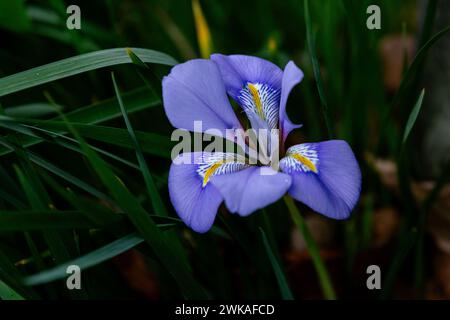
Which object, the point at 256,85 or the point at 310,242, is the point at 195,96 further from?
the point at 310,242

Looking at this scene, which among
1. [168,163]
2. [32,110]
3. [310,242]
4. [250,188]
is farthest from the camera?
[168,163]

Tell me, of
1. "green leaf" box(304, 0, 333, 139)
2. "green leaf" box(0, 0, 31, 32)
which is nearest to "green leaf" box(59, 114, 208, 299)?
"green leaf" box(304, 0, 333, 139)

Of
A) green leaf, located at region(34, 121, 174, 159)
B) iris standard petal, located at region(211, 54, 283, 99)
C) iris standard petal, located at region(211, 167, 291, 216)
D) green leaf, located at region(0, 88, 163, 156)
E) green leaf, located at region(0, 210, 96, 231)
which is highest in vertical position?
iris standard petal, located at region(211, 54, 283, 99)

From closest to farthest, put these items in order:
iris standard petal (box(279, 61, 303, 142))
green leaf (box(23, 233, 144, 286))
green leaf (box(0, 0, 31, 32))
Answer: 1. green leaf (box(23, 233, 144, 286))
2. iris standard petal (box(279, 61, 303, 142))
3. green leaf (box(0, 0, 31, 32))

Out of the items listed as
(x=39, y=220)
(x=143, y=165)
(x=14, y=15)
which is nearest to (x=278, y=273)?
(x=143, y=165)

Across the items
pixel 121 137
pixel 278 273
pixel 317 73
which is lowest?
pixel 278 273

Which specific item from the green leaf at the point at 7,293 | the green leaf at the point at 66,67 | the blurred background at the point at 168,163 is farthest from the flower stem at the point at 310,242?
the green leaf at the point at 7,293

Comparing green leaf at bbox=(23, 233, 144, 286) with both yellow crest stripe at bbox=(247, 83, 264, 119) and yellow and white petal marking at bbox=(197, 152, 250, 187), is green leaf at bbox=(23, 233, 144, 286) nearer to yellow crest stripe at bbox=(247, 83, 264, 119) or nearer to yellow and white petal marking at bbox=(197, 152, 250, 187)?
yellow and white petal marking at bbox=(197, 152, 250, 187)

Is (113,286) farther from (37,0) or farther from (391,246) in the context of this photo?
(37,0)
